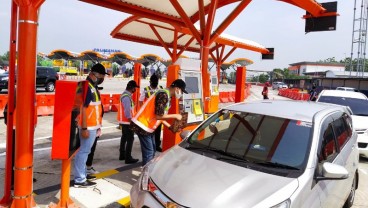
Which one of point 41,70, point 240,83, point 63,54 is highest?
point 63,54

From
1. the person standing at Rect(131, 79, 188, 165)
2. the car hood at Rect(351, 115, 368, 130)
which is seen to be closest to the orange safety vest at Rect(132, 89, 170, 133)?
the person standing at Rect(131, 79, 188, 165)

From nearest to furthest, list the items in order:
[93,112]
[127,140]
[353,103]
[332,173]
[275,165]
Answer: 1. [332,173]
2. [275,165]
3. [93,112]
4. [127,140]
5. [353,103]

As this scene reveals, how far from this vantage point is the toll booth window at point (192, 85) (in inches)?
276

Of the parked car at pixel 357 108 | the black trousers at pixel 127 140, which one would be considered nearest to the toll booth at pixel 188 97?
the black trousers at pixel 127 140

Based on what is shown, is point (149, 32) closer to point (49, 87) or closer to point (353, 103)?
point (353, 103)

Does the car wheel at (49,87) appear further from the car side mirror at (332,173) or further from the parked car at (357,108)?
the car side mirror at (332,173)

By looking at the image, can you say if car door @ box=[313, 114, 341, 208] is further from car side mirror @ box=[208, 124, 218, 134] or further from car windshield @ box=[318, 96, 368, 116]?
car windshield @ box=[318, 96, 368, 116]

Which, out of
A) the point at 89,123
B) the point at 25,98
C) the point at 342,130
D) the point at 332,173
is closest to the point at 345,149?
the point at 342,130

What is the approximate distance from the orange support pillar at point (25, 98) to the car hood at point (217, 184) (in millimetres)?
A: 1474

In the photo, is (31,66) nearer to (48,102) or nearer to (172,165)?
(172,165)

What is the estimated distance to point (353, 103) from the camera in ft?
30.6

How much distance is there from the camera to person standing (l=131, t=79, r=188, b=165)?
4.61m

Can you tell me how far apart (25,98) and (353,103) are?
9033mm

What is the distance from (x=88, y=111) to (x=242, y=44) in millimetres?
14685
